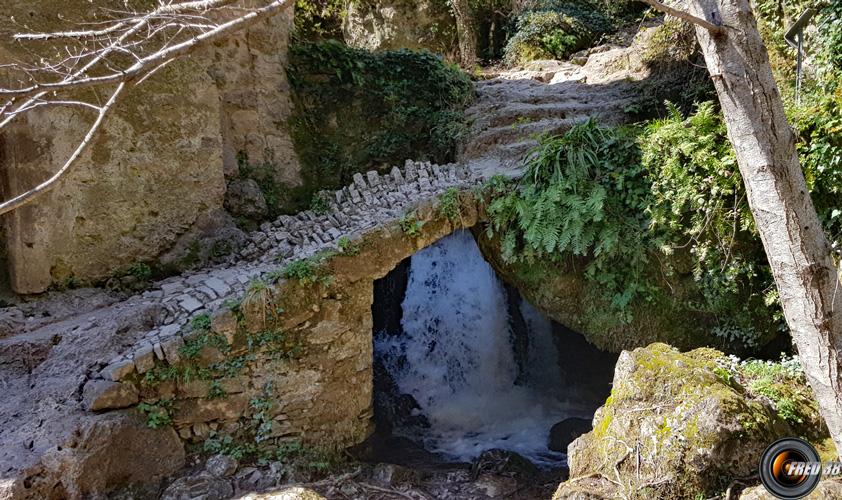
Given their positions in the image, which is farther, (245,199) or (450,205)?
(245,199)

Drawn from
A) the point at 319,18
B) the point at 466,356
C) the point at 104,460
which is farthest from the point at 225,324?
the point at 319,18

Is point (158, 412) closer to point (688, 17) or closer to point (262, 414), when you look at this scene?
point (262, 414)

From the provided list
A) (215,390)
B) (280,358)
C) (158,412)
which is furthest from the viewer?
(280,358)

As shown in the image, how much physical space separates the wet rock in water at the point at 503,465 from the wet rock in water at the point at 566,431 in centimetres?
68

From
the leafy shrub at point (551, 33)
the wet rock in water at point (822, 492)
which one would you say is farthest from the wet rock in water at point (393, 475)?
the leafy shrub at point (551, 33)

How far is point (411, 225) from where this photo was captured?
5.86 metres

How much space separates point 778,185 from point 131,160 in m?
6.25

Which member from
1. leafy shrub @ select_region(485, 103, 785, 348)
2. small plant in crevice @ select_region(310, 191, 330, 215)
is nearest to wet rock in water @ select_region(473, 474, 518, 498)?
leafy shrub @ select_region(485, 103, 785, 348)

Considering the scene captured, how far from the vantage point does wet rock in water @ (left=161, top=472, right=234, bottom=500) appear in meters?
4.56

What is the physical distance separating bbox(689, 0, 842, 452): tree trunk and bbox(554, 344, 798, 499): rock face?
2.16 feet

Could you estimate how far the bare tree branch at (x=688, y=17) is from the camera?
7.86 feet

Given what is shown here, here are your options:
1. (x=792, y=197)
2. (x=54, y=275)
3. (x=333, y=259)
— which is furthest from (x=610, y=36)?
(x=54, y=275)

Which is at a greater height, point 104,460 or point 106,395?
point 106,395

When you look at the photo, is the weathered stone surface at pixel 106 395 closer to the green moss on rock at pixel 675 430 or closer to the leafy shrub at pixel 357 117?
the leafy shrub at pixel 357 117
